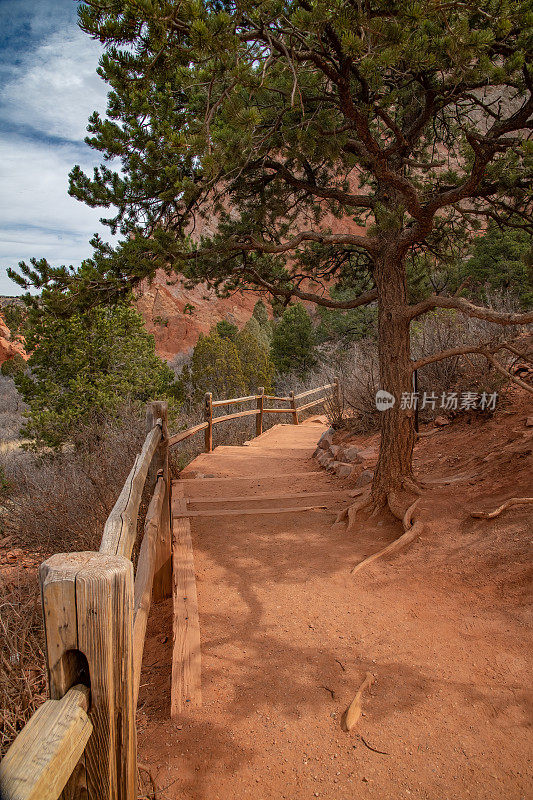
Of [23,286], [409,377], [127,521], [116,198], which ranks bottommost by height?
Result: [127,521]

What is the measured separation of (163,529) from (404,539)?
6.74ft

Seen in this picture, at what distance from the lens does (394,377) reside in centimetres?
475

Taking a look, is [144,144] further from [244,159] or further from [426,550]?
[426,550]

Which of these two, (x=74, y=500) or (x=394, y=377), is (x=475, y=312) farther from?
(x=74, y=500)

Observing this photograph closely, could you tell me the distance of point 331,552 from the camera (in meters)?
4.45

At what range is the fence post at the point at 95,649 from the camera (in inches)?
43.0

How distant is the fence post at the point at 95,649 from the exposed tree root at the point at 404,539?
3.01 meters

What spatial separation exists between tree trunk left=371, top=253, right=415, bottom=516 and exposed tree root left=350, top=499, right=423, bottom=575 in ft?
0.62

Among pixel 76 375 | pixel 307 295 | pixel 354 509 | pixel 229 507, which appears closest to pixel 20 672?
pixel 229 507

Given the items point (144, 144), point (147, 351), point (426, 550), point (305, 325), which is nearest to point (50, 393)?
point (147, 351)

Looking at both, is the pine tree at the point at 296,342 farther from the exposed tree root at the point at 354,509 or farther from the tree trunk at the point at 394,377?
the tree trunk at the point at 394,377

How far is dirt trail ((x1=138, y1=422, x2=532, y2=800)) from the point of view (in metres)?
2.12

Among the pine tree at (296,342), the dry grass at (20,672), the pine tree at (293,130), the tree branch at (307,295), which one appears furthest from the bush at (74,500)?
the pine tree at (296,342)

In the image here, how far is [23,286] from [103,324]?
21.1 feet
